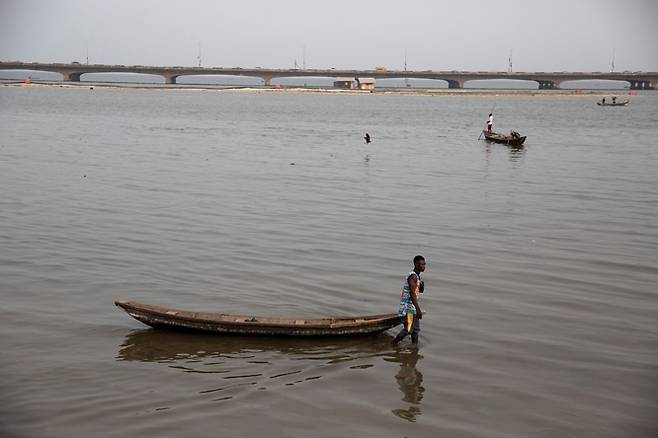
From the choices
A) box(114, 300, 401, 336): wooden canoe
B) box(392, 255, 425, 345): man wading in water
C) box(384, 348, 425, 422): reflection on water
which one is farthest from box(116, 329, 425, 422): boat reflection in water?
box(392, 255, 425, 345): man wading in water

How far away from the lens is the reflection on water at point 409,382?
1086 centimetres

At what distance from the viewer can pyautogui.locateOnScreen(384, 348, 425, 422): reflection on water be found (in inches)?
428

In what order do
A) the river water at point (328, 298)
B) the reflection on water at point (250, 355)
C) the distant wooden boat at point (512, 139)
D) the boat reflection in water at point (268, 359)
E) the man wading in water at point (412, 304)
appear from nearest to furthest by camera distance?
the river water at point (328, 298), the boat reflection in water at point (268, 359), the reflection on water at point (250, 355), the man wading in water at point (412, 304), the distant wooden boat at point (512, 139)

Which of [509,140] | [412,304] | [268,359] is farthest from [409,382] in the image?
[509,140]

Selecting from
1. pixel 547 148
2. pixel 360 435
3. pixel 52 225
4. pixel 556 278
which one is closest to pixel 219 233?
pixel 52 225

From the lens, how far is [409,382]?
11883 mm

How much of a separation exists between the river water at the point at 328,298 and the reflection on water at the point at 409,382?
0.16 feet

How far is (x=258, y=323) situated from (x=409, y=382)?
2.87m

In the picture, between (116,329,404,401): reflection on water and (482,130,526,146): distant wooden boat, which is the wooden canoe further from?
(482,130,526,146): distant wooden boat

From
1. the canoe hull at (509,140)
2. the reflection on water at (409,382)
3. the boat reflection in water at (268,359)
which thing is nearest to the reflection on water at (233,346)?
the boat reflection in water at (268,359)

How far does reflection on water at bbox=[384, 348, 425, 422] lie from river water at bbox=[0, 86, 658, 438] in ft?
0.16

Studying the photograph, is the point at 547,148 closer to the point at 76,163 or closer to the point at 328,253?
the point at 76,163

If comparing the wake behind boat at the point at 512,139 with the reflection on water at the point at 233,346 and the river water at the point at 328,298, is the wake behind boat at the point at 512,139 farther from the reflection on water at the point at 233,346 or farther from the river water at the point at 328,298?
the reflection on water at the point at 233,346

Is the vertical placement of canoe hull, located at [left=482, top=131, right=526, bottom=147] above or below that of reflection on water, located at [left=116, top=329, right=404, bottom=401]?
above
